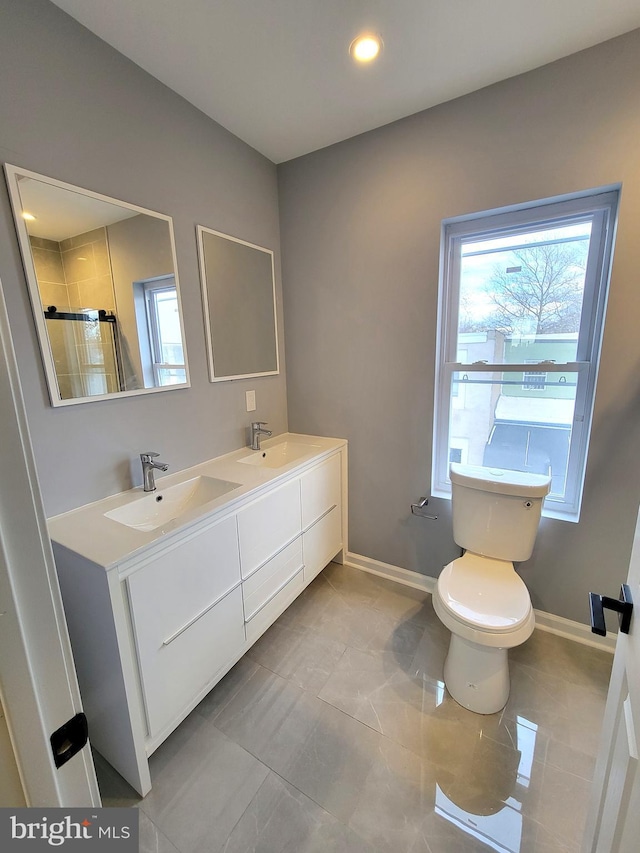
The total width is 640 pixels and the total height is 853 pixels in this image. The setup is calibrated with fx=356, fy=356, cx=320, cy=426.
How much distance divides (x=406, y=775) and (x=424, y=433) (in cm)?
146

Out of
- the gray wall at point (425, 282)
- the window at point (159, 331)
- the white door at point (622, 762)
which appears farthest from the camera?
the window at point (159, 331)

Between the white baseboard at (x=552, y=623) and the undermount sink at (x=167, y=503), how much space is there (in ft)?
4.18

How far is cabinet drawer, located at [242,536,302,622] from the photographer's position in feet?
5.34

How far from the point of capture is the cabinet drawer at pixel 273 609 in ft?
5.47

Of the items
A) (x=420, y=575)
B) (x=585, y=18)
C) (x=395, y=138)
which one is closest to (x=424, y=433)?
(x=420, y=575)

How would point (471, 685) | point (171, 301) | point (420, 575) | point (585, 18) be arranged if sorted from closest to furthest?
point (585, 18), point (471, 685), point (171, 301), point (420, 575)

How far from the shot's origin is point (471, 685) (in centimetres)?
149

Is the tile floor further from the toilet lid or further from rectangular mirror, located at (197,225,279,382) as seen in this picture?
rectangular mirror, located at (197,225,279,382)

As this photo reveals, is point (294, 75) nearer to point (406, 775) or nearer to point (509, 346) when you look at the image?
point (509, 346)

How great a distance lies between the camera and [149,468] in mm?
1545

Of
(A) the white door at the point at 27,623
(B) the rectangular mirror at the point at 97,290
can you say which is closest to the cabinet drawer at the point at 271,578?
(B) the rectangular mirror at the point at 97,290

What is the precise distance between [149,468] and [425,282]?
165 cm

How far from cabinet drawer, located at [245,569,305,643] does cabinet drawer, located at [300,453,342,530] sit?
31 cm

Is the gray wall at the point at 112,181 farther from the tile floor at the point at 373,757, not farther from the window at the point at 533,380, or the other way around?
the window at the point at 533,380
